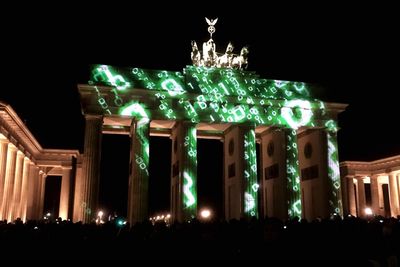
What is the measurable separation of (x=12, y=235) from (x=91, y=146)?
1020 inches

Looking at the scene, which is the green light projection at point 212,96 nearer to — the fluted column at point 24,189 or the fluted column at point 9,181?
the fluted column at point 9,181

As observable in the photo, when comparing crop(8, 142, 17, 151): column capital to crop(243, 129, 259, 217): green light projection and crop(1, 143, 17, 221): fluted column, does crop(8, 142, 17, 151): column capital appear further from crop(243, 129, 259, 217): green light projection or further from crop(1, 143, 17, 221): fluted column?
crop(243, 129, 259, 217): green light projection

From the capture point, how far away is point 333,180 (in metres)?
40.8

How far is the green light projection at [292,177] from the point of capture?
3966cm

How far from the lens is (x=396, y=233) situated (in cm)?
1051

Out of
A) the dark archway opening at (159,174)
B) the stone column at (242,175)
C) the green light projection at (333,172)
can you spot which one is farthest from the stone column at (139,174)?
the dark archway opening at (159,174)

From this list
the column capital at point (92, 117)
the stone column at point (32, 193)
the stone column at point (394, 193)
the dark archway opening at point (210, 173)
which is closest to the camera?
the column capital at point (92, 117)

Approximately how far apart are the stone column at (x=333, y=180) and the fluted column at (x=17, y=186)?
100 feet

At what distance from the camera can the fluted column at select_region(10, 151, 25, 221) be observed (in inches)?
1699

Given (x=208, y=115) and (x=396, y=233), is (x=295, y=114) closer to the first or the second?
(x=208, y=115)

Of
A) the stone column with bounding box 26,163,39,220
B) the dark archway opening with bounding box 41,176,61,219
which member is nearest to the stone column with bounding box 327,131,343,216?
the stone column with bounding box 26,163,39,220

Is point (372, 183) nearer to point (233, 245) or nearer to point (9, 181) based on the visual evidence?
point (9, 181)

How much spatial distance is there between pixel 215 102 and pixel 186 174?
7.23 meters

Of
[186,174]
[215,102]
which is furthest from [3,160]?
[215,102]
